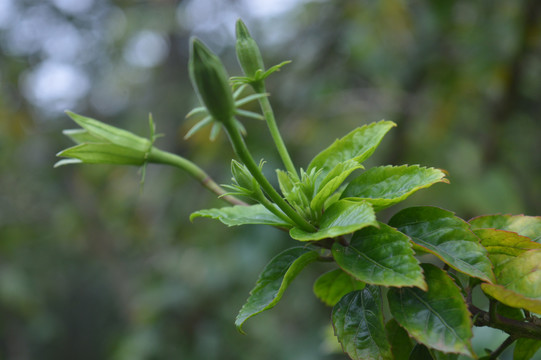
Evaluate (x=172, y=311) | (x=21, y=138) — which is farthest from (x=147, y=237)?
(x=172, y=311)

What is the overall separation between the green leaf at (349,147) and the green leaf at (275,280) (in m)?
0.12

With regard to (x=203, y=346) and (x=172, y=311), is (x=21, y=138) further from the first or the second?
(x=203, y=346)

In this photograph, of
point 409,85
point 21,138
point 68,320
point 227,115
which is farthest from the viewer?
point 68,320

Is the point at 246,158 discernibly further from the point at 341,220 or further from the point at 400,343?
the point at 400,343

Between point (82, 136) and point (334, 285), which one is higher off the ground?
point (82, 136)

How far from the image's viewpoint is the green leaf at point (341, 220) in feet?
1.32

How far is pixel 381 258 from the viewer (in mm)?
441

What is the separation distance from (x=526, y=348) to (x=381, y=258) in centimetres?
22

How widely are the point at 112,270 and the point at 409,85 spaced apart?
8.55 ft

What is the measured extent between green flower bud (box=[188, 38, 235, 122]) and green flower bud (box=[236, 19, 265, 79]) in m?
0.10

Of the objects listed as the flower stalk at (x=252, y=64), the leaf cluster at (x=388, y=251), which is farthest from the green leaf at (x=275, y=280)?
the flower stalk at (x=252, y=64)

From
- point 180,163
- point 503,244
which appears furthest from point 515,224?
point 180,163

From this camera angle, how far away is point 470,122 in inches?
92.1

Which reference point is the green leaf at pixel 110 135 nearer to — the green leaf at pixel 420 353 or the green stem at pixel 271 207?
the green stem at pixel 271 207
